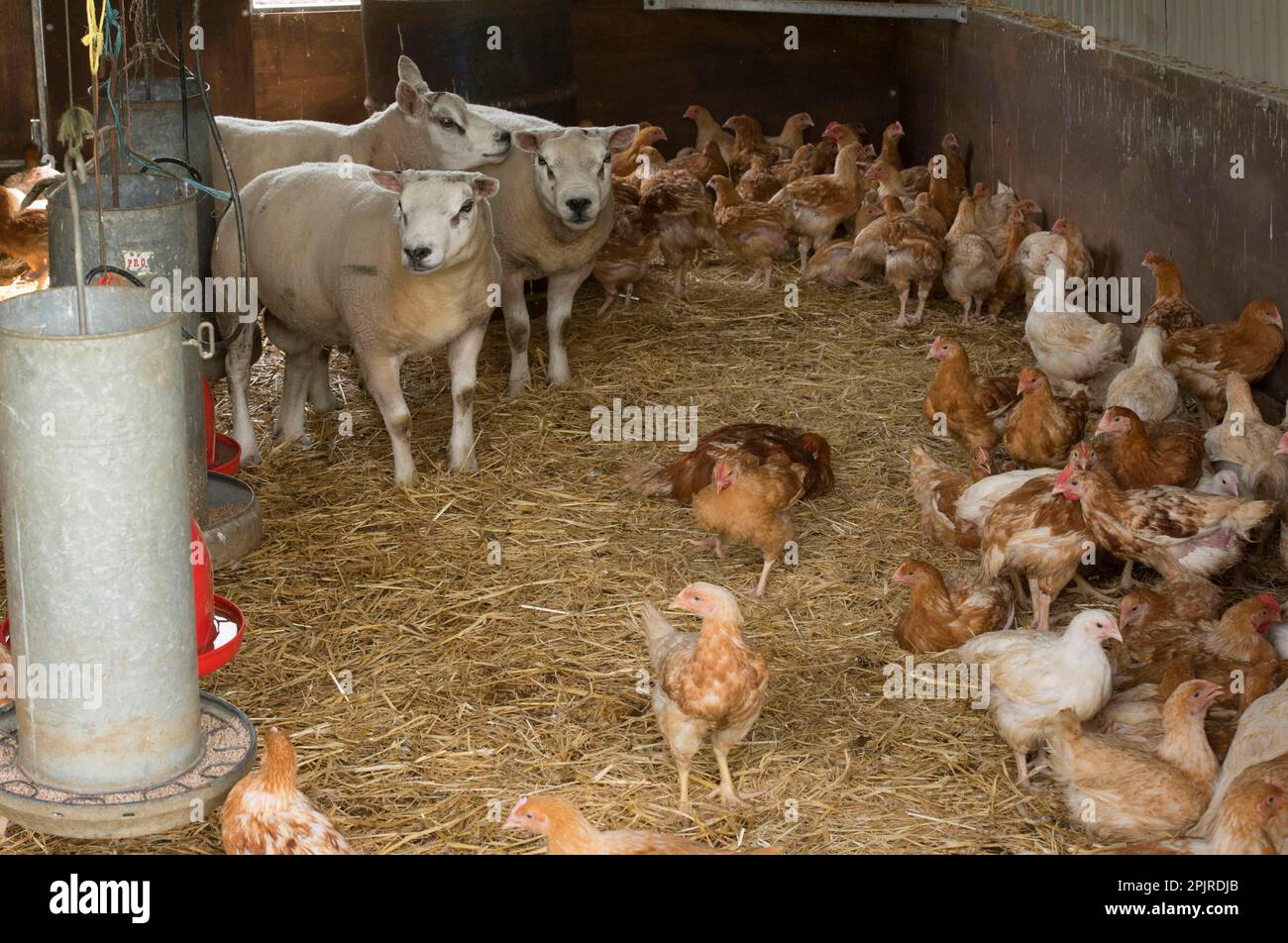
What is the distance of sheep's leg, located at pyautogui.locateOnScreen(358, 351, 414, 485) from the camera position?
24.8 ft

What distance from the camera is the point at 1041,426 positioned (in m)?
7.34

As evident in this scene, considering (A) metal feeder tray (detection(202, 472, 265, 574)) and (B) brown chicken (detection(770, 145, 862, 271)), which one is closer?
(A) metal feeder tray (detection(202, 472, 265, 574))

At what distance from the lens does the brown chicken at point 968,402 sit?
7836mm

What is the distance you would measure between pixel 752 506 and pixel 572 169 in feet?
8.58

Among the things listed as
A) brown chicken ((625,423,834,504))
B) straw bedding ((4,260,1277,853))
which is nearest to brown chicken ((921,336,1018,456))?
straw bedding ((4,260,1277,853))

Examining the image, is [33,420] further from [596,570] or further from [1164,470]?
[1164,470]

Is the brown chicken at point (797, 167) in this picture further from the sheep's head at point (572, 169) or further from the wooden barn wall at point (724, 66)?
the sheep's head at point (572, 169)

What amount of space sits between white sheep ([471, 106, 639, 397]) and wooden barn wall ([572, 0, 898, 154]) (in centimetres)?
464

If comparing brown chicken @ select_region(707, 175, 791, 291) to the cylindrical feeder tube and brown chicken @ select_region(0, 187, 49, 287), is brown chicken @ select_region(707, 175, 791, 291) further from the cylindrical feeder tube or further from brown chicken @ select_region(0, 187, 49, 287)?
the cylindrical feeder tube

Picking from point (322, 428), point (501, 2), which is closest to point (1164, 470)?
point (322, 428)

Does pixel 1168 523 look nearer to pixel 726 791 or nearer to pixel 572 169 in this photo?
pixel 726 791

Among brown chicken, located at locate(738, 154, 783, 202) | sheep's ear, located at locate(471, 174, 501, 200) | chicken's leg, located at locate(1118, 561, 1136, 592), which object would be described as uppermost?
sheep's ear, located at locate(471, 174, 501, 200)

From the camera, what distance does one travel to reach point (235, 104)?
12.9 m

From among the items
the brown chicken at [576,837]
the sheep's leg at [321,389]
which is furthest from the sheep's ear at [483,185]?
the brown chicken at [576,837]
